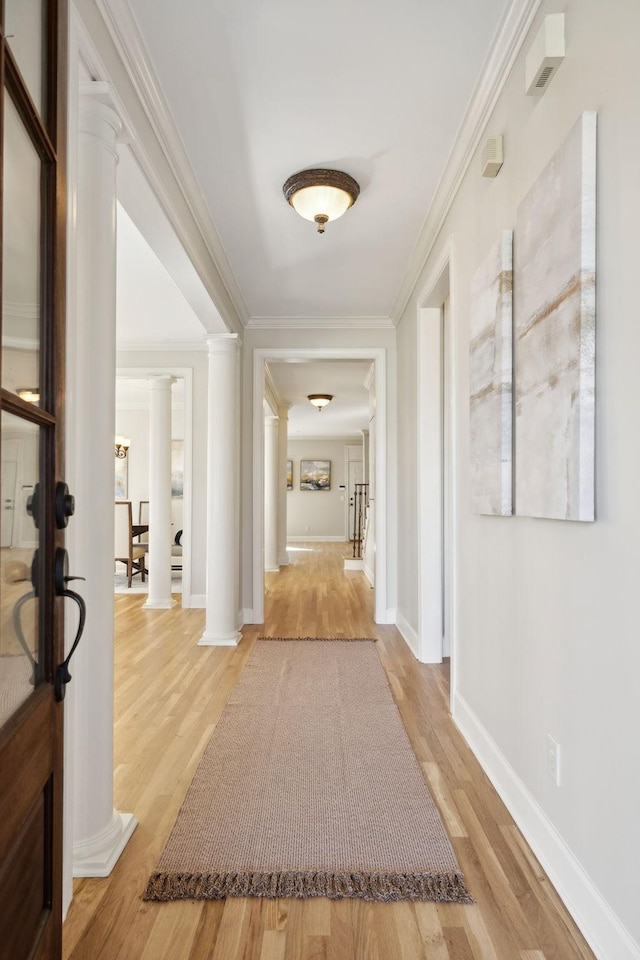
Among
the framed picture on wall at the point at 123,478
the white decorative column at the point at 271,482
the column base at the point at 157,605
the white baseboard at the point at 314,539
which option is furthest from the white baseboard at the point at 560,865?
the white baseboard at the point at 314,539

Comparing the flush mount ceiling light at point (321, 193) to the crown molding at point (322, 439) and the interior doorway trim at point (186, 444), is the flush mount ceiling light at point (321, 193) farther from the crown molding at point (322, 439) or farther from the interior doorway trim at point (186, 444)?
the crown molding at point (322, 439)

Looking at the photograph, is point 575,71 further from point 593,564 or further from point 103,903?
point 103,903

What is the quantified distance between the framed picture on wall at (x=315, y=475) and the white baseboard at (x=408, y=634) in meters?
9.01

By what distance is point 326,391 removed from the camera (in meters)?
8.34

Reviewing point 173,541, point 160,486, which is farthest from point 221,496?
point 173,541

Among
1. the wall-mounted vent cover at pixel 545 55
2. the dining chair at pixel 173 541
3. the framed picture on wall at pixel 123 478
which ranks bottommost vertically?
the dining chair at pixel 173 541

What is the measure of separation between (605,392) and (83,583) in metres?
1.48

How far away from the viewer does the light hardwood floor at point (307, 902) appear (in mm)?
1416

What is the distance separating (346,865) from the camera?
1719mm

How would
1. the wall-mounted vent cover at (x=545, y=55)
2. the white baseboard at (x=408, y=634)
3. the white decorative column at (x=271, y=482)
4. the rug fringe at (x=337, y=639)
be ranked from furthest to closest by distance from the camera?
the white decorative column at (x=271, y=482), the rug fringe at (x=337, y=639), the white baseboard at (x=408, y=634), the wall-mounted vent cover at (x=545, y=55)

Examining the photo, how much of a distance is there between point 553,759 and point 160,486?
489cm

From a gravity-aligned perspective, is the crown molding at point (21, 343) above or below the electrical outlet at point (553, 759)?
above

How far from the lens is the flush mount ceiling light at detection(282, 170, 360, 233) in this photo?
8.98 ft

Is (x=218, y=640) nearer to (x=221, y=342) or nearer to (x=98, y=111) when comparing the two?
(x=221, y=342)
